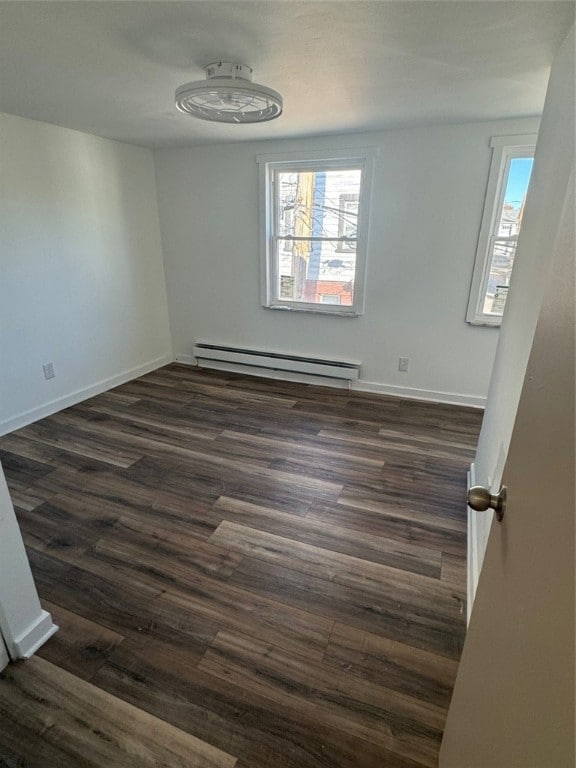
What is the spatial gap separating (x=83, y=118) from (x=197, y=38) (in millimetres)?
1649

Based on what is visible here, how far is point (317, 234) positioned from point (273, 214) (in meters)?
Answer: 0.47

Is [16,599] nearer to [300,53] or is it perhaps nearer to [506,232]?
[300,53]

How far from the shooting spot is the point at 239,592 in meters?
Result: 1.64

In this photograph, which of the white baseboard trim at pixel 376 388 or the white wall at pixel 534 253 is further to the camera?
the white baseboard trim at pixel 376 388

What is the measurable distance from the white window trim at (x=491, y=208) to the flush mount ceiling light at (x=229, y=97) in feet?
5.89

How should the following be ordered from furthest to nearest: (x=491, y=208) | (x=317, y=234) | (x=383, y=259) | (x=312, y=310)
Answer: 1. (x=312, y=310)
2. (x=317, y=234)
3. (x=383, y=259)
4. (x=491, y=208)

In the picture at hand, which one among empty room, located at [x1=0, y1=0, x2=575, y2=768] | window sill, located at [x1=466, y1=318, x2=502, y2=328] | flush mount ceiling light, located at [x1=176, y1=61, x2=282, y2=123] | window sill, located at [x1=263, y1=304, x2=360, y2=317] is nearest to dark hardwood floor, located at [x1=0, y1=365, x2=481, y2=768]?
empty room, located at [x1=0, y1=0, x2=575, y2=768]

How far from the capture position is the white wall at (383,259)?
2.95 meters

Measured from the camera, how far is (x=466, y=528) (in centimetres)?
199

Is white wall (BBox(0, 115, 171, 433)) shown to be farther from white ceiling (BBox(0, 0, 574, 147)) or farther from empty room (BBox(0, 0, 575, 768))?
white ceiling (BBox(0, 0, 574, 147))

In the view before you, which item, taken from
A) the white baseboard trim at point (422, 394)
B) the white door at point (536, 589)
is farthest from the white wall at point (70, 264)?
the white door at point (536, 589)

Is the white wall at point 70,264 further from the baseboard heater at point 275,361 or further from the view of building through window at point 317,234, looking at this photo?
the view of building through window at point 317,234

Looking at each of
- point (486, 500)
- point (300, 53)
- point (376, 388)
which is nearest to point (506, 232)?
point (376, 388)

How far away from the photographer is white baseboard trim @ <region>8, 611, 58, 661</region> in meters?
1.34
